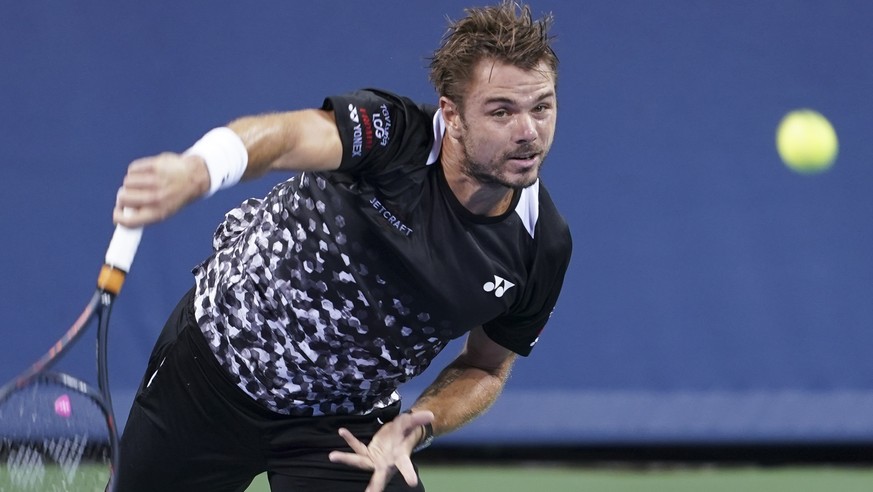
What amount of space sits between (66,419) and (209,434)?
527mm

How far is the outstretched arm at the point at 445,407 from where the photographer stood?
2650 mm

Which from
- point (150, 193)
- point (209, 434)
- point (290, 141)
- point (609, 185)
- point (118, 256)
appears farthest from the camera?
point (609, 185)

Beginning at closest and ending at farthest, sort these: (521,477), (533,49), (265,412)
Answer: (533,49), (265,412), (521,477)

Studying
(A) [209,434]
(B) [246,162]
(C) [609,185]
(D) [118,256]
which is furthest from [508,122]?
(C) [609,185]

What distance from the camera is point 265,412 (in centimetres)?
292

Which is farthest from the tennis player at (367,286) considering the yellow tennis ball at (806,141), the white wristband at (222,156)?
the yellow tennis ball at (806,141)

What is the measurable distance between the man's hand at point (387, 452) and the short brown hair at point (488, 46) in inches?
26.3

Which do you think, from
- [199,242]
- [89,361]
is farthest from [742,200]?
[89,361]

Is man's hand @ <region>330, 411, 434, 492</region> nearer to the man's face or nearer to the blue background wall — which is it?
the man's face

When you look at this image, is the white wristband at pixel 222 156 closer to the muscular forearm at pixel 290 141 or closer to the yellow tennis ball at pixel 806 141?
the muscular forearm at pixel 290 141

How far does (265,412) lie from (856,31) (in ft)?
9.81

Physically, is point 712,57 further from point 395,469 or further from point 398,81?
point 395,469

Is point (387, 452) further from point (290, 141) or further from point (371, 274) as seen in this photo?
point (290, 141)

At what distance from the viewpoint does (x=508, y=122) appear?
263cm
